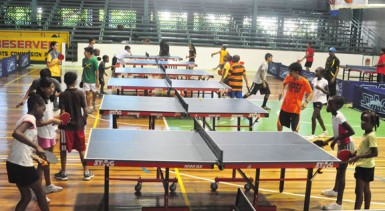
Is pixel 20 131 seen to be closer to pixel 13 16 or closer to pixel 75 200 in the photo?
pixel 75 200

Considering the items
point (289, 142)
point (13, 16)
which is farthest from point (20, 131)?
point (13, 16)

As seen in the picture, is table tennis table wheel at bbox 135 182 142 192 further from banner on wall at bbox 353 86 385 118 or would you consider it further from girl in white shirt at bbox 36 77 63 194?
banner on wall at bbox 353 86 385 118

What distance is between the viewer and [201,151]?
603cm

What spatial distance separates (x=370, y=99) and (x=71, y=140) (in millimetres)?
10791

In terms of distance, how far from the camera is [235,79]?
1309 cm

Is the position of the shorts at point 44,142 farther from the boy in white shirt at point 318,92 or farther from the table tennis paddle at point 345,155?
the boy in white shirt at point 318,92

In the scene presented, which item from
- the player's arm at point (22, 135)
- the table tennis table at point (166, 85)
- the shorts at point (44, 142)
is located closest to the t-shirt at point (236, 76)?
the table tennis table at point (166, 85)

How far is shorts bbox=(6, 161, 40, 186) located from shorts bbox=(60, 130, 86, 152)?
6.86 ft

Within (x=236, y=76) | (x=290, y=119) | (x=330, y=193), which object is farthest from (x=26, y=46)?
(x=330, y=193)

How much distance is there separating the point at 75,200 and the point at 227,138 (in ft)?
7.77

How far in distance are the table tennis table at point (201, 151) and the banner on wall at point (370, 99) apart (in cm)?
853

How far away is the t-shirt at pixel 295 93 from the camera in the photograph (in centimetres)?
894

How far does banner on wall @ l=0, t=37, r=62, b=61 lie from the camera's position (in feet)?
81.8

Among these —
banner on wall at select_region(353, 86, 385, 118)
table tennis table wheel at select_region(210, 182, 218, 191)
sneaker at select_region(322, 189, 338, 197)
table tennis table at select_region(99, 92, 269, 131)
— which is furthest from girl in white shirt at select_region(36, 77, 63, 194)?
banner on wall at select_region(353, 86, 385, 118)
